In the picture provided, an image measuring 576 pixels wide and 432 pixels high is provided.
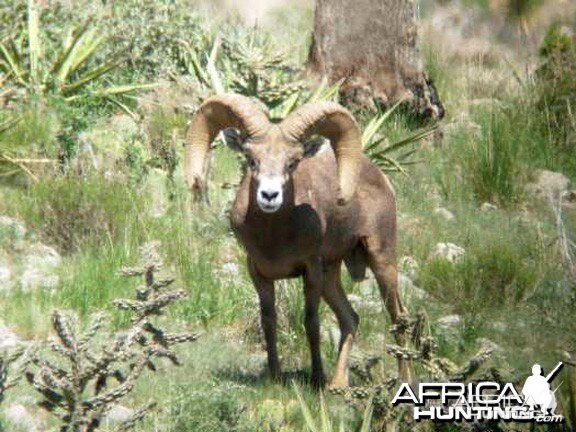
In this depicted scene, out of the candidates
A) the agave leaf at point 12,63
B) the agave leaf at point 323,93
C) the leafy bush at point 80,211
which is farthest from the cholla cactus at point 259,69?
the agave leaf at point 12,63

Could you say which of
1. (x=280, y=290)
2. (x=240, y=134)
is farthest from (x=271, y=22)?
(x=240, y=134)

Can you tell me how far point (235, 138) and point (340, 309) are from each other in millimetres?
1663

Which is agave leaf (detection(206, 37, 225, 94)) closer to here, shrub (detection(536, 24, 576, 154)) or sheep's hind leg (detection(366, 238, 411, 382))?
sheep's hind leg (detection(366, 238, 411, 382))

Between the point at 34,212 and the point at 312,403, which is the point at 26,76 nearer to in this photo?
the point at 34,212

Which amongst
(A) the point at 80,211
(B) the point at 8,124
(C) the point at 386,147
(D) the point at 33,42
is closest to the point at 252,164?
(A) the point at 80,211

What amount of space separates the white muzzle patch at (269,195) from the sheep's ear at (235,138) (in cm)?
55

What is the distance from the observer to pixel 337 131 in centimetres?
1020

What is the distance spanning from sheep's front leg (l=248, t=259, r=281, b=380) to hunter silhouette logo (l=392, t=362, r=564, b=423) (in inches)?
113

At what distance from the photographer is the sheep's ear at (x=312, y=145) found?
392 inches

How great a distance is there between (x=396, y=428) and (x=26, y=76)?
28.7 feet

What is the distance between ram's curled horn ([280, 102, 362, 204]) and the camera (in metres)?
9.90

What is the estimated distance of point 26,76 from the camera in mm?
15180

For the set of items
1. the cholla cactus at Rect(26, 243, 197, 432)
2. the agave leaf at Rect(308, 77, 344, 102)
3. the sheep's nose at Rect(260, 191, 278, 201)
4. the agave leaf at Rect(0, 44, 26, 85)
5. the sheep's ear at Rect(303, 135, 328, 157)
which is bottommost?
the cholla cactus at Rect(26, 243, 197, 432)

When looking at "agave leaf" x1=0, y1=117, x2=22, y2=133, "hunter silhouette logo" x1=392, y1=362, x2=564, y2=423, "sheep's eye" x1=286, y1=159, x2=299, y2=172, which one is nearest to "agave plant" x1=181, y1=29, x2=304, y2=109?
"agave leaf" x1=0, y1=117, x2=22, y2=133
